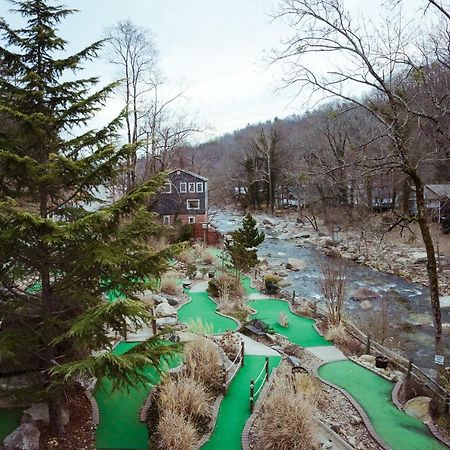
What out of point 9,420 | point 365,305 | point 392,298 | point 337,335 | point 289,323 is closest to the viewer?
point 9,420

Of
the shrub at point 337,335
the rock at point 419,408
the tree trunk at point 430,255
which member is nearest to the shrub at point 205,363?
the rock at point 419,408

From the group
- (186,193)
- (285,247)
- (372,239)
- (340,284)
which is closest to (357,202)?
(372,239)

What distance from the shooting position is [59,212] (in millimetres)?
6930

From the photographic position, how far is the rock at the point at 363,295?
19916 mm

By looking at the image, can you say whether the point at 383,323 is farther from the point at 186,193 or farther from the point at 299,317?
the point at 186,193

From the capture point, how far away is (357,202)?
38.0 m

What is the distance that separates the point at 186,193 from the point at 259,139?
68.5 feet

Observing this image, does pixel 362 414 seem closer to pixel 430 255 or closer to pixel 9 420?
pixel 430 255

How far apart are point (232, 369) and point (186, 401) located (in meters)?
2.64

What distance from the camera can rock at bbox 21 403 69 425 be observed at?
712cm

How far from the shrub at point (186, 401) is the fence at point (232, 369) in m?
1.12

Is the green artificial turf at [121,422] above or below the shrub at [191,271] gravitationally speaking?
below

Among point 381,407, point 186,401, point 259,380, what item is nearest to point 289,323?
point 259,380

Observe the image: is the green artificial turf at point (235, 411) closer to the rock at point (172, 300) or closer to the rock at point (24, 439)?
the rock at point (24, 439)
